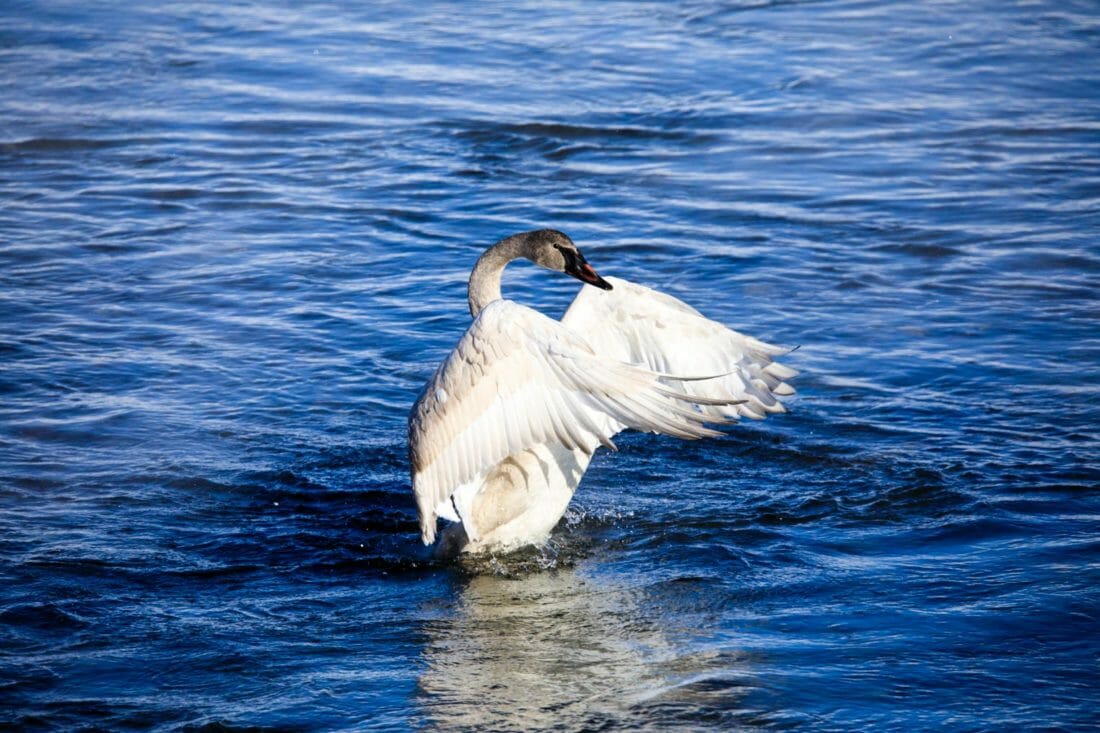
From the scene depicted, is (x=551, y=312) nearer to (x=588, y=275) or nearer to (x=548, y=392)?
(x=588, y=275)

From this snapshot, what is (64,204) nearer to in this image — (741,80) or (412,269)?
(412,269)

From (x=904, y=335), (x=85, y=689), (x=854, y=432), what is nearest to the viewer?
(x=85, y=689)

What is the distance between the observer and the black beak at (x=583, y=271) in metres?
6.88

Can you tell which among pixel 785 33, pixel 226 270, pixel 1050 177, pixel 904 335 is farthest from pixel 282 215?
pixel 785 33

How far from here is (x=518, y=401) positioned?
20.2ft

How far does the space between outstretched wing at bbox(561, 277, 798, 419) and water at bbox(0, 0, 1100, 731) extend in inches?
21.7

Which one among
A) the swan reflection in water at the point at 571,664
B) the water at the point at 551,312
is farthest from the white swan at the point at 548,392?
the swan reflection in water at the point at 571,664

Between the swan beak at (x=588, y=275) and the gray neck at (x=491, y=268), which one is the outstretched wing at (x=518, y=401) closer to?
the swan beak at (x=588, y=275)

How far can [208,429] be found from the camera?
8320 millimetres

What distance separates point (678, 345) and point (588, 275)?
650mm

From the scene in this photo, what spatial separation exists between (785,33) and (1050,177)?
5.78m

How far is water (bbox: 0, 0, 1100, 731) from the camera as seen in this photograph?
221 inches

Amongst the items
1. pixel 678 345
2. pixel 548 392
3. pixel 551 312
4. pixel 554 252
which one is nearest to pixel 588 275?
pixel 554 252

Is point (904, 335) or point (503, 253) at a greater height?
point (503, 253)
